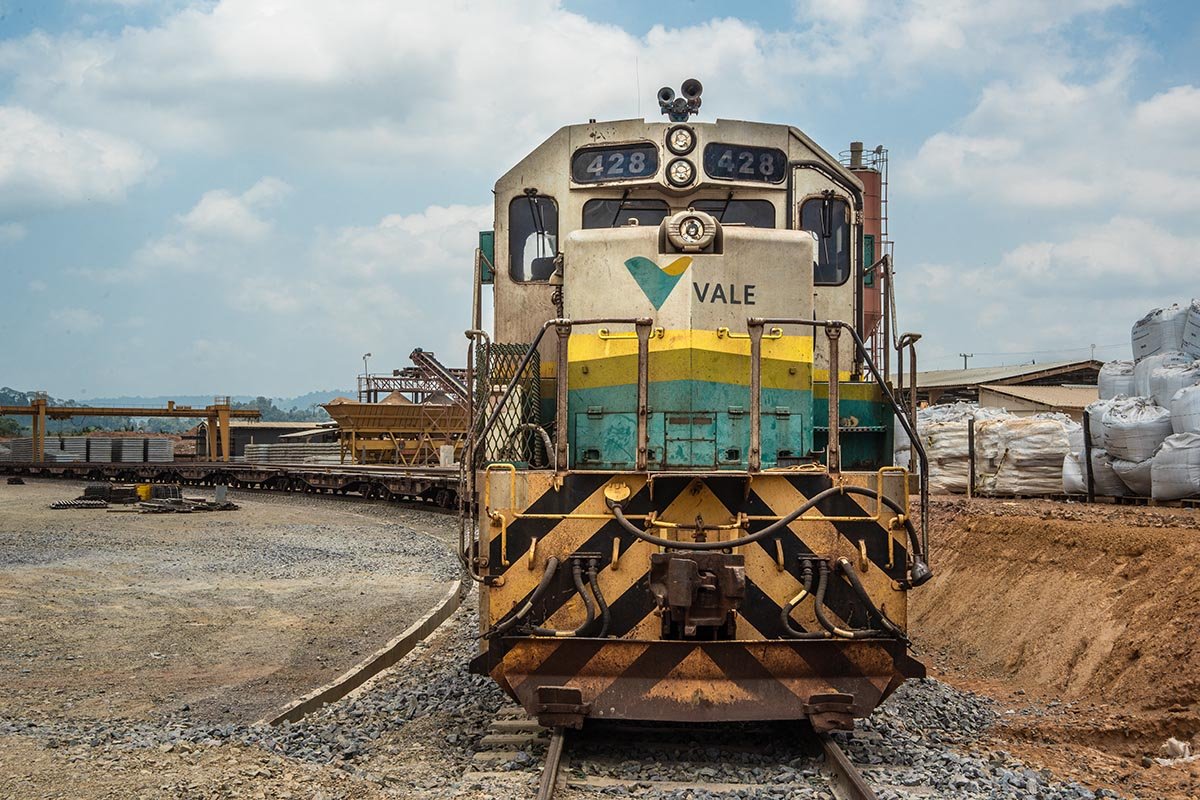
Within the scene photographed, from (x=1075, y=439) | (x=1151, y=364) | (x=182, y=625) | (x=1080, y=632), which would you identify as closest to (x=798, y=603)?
(x=1080, y=632)

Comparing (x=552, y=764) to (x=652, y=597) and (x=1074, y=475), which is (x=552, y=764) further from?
(x=1074, y=475)

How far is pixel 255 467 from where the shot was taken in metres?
38.2

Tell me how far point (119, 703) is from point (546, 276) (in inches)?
151

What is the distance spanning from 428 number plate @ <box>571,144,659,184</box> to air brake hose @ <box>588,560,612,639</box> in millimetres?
2638

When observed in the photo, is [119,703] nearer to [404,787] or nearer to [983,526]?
[404,787]

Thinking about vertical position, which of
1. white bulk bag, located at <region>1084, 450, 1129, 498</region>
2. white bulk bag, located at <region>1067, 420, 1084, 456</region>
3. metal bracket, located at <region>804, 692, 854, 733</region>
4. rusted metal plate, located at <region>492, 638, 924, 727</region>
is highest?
white bulk bag, located at <region>1067, 420, 1084, 456</region>

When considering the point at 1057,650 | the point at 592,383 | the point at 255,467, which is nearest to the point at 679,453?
the point at 592,383

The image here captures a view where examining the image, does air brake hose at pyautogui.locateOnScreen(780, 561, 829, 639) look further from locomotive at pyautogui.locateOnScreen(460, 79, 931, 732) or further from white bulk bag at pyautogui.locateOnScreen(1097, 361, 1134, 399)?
white bulk bag at pyautogui.locateOnScreen(1097, 361, 1134, 399)

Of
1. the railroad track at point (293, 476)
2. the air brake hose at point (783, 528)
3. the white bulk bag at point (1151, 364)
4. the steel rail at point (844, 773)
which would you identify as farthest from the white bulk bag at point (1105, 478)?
the railroad track at point (293, 476)

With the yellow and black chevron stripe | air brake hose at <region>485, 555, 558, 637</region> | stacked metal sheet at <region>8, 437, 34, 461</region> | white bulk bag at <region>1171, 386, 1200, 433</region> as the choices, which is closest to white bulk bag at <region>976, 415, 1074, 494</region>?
white bulk bag at <region>1171, 386, 1200, 433</region>

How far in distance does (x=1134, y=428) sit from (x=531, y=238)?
887cm

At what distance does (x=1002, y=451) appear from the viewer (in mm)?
15883

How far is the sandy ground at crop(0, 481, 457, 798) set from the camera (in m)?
5.41

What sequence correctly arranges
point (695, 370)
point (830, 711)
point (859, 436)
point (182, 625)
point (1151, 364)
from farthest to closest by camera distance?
point (1151, 364) < point (182, 625) < point (859, 436) < point (695, 370) < point (830, 711)
